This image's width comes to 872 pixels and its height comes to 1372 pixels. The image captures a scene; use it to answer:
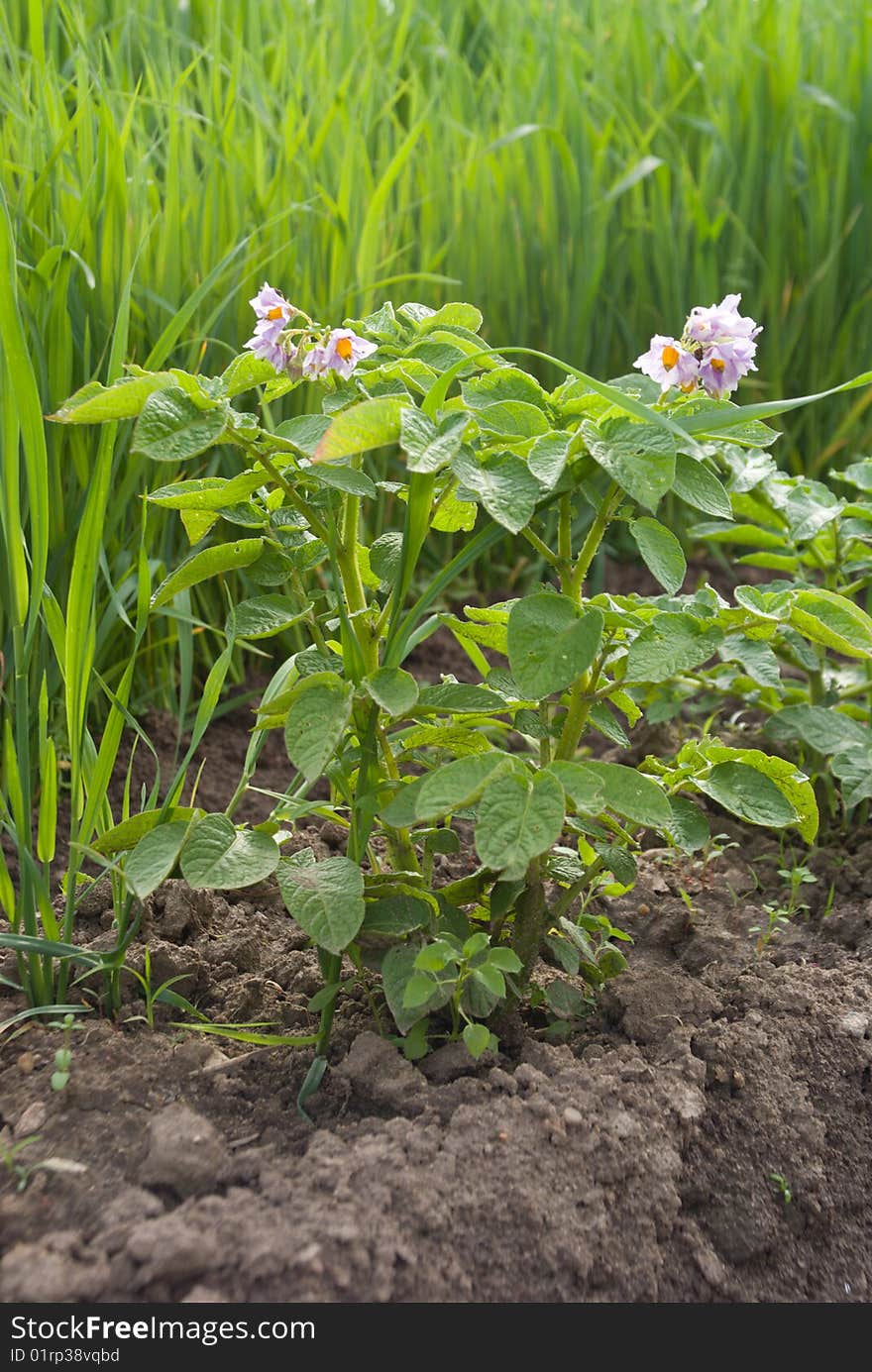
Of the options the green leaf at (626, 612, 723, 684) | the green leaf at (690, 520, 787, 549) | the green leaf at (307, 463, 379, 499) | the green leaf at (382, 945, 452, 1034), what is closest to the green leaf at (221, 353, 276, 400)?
the green leaf at (307, 463, 379, 499)

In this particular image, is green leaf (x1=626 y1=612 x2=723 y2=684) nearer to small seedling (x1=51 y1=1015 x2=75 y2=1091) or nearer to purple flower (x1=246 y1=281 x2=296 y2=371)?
purple flower (x1=246 y1=281 x2=296 y2=371)

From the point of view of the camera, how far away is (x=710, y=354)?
3.79 feet

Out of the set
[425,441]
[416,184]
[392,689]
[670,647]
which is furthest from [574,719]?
[416,184]

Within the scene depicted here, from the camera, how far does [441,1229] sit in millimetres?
1006

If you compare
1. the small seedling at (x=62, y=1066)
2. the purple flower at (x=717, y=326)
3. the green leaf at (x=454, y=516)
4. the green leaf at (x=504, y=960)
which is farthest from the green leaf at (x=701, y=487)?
the small seedling at (x=62, y=1066)

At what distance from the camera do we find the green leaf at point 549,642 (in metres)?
1.09

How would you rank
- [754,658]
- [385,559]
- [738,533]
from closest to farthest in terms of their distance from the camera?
[385,559] < [754,658] < [738,533]

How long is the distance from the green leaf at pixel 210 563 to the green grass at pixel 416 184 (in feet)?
0.95

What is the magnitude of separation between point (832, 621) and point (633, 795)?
1.12 ft

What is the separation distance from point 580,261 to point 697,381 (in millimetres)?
1247

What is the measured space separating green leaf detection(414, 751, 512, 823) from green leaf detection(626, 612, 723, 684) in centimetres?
16

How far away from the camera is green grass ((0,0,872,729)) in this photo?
1.71 metres

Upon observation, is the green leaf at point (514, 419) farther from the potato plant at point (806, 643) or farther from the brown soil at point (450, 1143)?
the brown soil at point (450, 1143)

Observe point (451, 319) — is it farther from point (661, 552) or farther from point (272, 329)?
point (661, 552)
